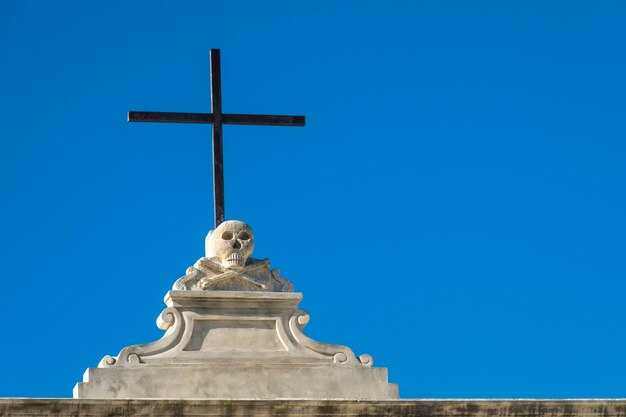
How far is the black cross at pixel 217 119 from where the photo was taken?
24.2m

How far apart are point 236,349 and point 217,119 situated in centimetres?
332

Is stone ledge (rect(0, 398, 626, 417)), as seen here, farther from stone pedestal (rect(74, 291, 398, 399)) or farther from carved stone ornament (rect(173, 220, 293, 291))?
carved stone ornament (rect(173, 220, 293, 291))

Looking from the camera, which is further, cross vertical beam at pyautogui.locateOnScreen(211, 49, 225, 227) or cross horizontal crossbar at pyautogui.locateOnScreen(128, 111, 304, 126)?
cross horizontal crossbar at pyautogui.locateOnScreen(128, 111, 304, 126)

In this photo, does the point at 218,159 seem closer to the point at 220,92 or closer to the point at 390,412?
the point at 220,92

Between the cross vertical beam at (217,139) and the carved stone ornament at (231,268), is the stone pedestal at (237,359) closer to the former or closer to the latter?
the carved stone ornament at (231,268)

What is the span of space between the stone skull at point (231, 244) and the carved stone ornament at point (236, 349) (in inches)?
0.5

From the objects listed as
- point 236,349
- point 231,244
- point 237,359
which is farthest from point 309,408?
point 231,244

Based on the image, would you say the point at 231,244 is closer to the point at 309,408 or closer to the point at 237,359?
the point at 237,359

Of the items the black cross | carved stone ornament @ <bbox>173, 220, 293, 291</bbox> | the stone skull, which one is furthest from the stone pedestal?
the black cross

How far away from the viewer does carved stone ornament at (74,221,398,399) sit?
75.2 ft

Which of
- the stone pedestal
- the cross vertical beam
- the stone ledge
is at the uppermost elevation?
the cross vertical beam

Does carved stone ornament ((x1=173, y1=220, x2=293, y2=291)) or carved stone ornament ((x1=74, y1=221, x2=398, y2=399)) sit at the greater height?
carved stone ornament ((x1=173, y1=220, x2=293, y2=291))

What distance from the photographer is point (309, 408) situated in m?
22.0

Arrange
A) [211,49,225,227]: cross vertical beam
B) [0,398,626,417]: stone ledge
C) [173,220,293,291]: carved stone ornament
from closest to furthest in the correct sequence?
[0,398,626,417]: stone ledge, [173,220,293,291]: carved stone ornament, [211,49,225,227]: cross vertical beam
